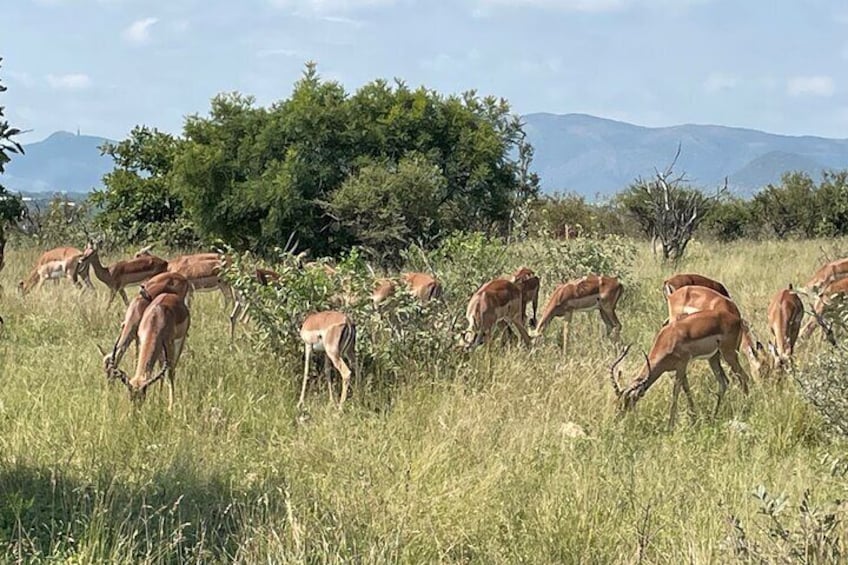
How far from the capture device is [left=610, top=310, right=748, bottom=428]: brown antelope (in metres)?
5.77

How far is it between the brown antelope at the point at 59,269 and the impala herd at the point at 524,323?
1083 millimetres

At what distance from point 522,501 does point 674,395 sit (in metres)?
Answer: 2.04

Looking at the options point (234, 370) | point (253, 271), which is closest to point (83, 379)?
point (234, 370)

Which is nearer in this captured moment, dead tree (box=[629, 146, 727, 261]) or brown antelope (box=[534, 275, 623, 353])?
brown antelope (box=[534, 275, 623, 353])

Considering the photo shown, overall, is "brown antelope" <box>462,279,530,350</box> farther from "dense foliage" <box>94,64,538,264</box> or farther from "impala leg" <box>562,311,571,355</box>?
"dense foliage" <box>94,64,538,264</box>

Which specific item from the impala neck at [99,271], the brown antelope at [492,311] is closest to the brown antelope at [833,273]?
the brown antelope at [492,311]

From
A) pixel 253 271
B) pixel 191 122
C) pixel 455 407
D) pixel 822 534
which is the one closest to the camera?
pixel 822 534

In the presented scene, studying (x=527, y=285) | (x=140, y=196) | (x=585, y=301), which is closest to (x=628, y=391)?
(x=585, y=301)

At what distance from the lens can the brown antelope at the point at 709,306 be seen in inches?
264

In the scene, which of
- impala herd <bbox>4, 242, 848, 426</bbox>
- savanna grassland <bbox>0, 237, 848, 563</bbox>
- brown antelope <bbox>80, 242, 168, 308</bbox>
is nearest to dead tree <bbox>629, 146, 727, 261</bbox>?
impala herd <bbox>4, 242, 848, 426</bbox>

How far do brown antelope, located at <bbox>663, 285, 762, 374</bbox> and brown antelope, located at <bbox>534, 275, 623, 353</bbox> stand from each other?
A: 719 mm

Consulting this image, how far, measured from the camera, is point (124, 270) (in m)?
10.2

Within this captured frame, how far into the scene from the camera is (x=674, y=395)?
579cm

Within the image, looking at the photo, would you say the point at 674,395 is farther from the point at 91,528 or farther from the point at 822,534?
the point at 91,528
